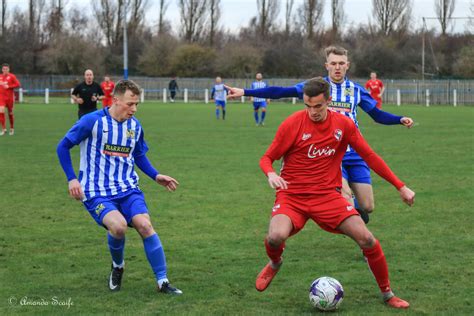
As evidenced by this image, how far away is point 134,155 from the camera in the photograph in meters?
6.62

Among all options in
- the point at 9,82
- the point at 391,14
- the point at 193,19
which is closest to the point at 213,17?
the point at 193,19

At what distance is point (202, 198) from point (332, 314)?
18.1 ft

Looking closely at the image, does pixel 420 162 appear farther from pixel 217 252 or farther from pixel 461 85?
pixel 461 85

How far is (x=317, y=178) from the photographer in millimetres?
5926

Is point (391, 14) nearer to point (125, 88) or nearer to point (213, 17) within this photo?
point (213, 17)

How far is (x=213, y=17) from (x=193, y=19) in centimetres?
218

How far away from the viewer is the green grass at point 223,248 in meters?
5.95

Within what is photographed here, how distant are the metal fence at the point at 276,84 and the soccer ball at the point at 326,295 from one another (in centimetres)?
4480

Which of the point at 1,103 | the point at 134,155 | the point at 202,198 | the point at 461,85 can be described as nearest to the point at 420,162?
the point at 202,198

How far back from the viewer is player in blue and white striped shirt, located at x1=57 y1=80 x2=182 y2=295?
6219 mm

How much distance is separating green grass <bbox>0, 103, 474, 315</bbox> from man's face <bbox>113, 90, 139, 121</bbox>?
4.89 ft

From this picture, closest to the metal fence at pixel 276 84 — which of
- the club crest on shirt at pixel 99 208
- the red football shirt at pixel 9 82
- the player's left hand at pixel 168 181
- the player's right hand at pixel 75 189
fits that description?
the red football shirt at pixel 9 82

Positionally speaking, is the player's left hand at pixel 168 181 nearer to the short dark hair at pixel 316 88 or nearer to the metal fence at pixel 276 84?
the short dark hair at pixel 316 88

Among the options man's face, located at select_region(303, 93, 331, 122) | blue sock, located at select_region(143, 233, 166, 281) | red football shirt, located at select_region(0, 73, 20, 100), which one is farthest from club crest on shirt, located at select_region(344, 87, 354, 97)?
red football shirt, located at select_region(0, 73, 20, 100)
